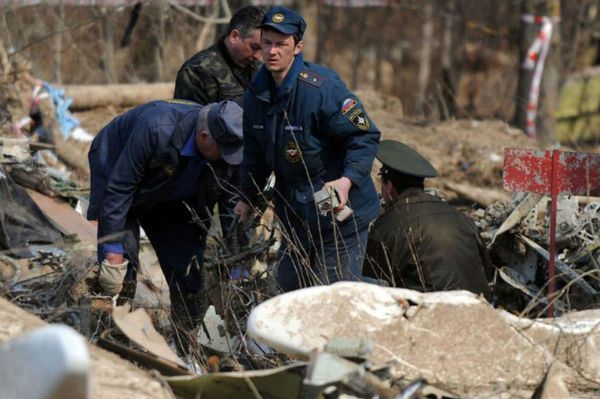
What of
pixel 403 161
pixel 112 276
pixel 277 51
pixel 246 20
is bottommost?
pixel 112 276

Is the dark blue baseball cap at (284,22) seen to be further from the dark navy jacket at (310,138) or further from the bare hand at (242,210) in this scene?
the bare hand at (242,210)

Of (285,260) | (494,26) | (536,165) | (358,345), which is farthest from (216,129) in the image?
(494,26)

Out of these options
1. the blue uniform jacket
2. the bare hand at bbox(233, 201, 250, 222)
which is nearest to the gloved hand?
the blue uniform jacket

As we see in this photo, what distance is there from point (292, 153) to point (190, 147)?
0.60m

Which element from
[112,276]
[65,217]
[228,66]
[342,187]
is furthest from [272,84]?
[65,217]

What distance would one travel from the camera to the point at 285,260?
590cm

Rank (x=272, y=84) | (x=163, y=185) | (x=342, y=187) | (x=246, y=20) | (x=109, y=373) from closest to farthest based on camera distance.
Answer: (x=109, y=373) < (x=342, y=187) < (x=272, y=84) < (x=163, y=185) < (x=246, y=20)

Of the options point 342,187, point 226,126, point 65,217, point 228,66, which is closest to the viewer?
point 342,187

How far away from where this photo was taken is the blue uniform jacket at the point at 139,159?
19.4 feet

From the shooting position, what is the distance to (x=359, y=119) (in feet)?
18.3

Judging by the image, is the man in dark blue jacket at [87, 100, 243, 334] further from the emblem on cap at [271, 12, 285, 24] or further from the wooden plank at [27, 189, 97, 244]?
the wooden plank at [27, 189, 97, 244]

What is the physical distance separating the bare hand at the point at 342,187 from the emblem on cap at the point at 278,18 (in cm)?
89

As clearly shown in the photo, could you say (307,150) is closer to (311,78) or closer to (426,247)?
(311,78)

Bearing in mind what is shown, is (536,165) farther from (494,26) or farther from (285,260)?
(494,26)
